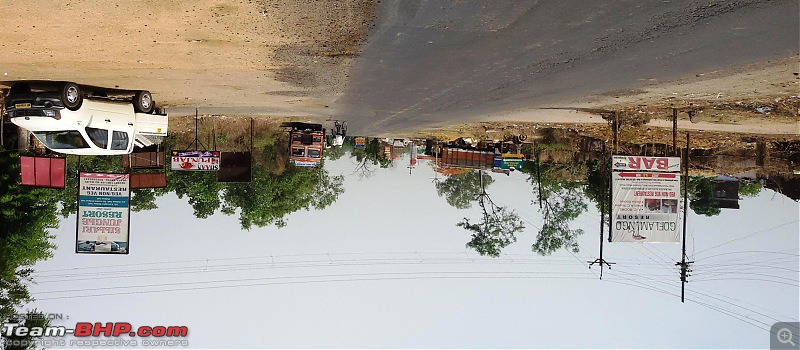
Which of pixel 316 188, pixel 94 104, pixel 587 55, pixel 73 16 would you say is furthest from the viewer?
pixel 316 188

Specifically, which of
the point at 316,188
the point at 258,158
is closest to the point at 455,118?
the point at 258,158

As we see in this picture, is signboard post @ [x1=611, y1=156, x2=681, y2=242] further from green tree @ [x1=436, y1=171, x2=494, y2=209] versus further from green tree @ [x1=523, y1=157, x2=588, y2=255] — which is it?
green tree @ [x1=436, y1=171, x2=494, y2=209]

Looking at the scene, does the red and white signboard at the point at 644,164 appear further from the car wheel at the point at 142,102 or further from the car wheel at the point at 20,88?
the car wheel at the point at 20,88

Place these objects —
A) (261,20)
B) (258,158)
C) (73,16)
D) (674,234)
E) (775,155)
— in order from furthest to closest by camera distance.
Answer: (258,158), (775,155), (674,234), (261,20), (73,16)

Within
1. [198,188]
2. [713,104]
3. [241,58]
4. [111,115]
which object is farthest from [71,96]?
[198,188]

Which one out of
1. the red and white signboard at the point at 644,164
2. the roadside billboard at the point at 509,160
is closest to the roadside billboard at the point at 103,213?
the red and white signboard at the point at 644,164

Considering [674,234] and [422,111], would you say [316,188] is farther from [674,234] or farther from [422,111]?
[674,234]

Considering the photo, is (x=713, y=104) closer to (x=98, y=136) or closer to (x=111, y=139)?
(x=111, y=139)
